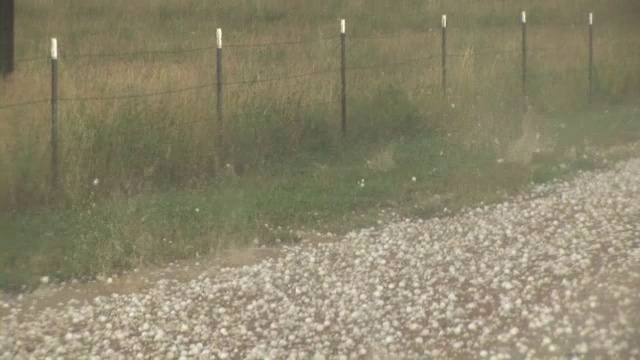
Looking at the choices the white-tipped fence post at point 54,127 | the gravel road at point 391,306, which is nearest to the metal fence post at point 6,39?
the white-tipped fence post at point 54,127

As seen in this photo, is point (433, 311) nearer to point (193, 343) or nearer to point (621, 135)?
point (193, 343)

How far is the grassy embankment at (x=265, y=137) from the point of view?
1008 cm

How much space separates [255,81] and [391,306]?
8.12m

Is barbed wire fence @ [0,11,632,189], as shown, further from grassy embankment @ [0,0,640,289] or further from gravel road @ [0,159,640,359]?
gravel road @ [0,159,640,359]

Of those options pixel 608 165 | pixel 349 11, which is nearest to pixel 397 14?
pixel 349 11

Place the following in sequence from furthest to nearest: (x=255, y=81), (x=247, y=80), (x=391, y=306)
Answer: (x=247, y=80)
(x=255, y=81)
(x=391, y=306)

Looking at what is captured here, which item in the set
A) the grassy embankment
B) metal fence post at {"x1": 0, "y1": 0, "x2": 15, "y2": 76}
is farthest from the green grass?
metal fence post at {"x1": 0, "y1": 0, "x2": 15, "y2": 76}

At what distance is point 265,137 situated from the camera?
1370 cm

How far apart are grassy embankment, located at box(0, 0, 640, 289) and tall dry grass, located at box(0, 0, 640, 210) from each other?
0.12 ft

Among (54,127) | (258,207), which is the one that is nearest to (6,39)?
(54,127)

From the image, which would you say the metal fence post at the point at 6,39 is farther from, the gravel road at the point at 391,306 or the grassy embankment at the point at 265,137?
the gravel road at the point at 391,306

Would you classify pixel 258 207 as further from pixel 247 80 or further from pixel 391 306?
pixel 247 80

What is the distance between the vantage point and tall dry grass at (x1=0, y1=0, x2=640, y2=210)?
12227 millimetres

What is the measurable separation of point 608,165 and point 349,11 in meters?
16.0
